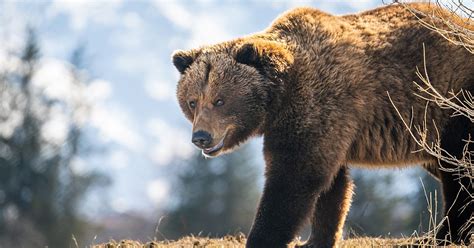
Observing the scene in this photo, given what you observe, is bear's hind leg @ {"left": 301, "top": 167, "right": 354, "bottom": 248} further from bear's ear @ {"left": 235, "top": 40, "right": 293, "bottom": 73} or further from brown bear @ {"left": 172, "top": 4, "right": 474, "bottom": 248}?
bear's ear @ {"left": 235, "top": 40, "right": 293, "bottom": 73}

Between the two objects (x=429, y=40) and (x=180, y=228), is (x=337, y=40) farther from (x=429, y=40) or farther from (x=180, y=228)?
(x=180, y=228)

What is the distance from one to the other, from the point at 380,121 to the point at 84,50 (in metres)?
30.8

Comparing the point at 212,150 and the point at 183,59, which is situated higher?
the point at 183,59

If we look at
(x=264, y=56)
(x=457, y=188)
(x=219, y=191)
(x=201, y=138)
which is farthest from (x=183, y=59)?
(x=219, y=191)

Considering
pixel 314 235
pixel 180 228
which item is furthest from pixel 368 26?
pixel 180 228

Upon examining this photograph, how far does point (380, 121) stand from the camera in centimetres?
847

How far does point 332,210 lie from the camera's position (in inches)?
345

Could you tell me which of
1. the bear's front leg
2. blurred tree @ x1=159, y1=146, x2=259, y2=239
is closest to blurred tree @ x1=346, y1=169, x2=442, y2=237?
blurred tree @ x1=159, y1=146, x2=259, y2=239

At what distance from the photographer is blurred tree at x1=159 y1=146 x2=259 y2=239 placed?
119 feet

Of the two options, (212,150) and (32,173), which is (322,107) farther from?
(32,173)

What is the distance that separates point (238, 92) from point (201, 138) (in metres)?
0.59

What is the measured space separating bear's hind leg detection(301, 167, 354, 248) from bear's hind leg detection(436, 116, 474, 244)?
0.95 metres

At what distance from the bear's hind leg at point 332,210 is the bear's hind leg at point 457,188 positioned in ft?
3.13

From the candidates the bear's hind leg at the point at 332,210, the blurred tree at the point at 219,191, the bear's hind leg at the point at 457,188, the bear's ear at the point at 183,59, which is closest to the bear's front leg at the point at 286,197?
the bear's hind leg at the point at 332,210
